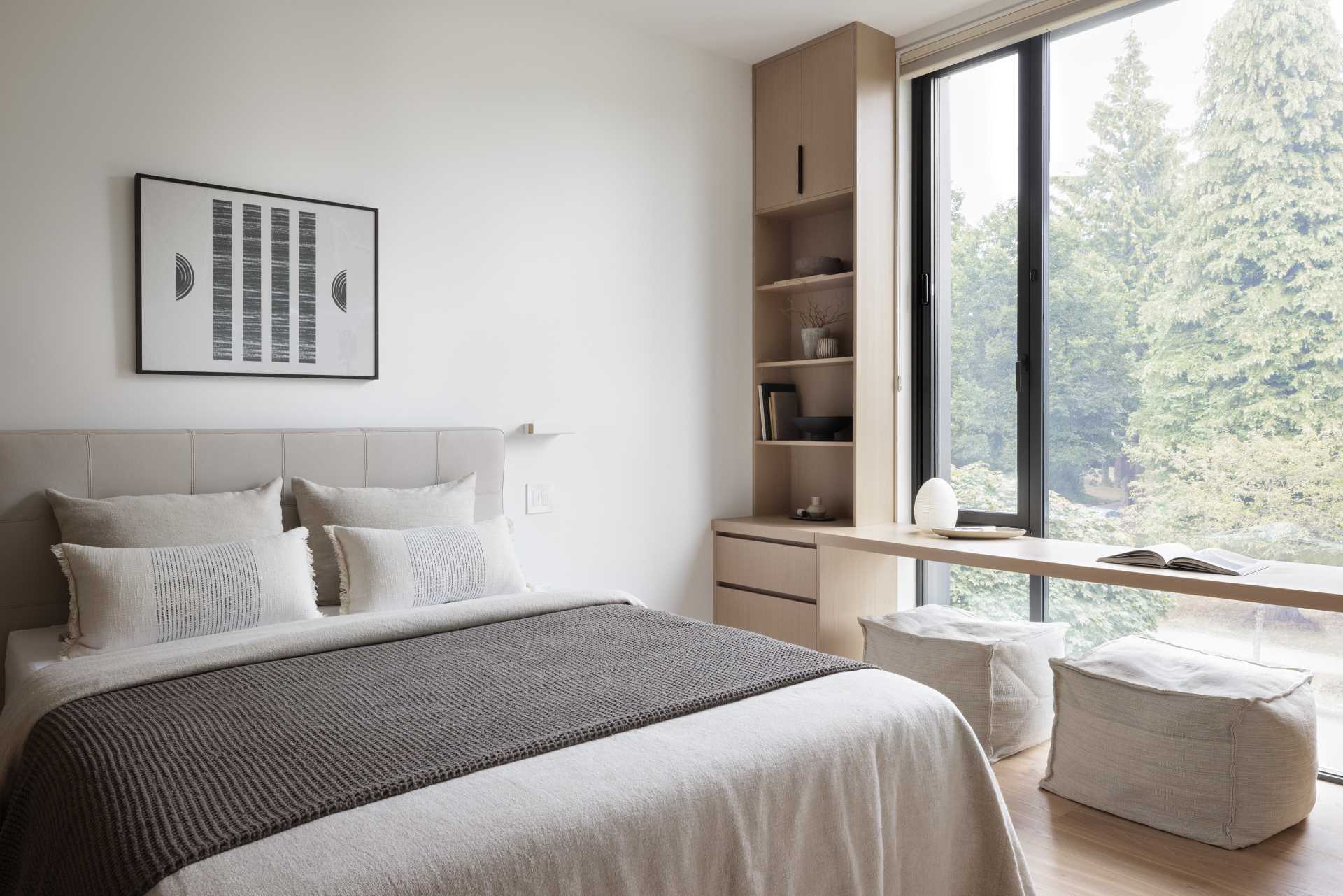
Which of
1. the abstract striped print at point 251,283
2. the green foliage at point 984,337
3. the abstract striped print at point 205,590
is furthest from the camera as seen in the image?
the green foliage at point 984,337

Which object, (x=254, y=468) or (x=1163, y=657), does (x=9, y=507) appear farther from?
(x=1163, y=657)

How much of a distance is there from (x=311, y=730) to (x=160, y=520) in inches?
43.6

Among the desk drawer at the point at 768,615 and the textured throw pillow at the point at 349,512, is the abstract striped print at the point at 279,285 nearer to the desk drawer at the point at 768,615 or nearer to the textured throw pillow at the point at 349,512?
the textured throw pillow at the point at 349,512

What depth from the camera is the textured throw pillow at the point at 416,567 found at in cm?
244

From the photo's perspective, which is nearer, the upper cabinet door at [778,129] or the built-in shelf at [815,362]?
the built-in shelf at [815,362]

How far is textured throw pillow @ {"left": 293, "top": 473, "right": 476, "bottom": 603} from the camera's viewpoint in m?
2.58

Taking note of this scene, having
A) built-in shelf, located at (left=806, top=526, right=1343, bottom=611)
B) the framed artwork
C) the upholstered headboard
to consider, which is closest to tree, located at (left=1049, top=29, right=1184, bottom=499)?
built-in shelf, located at (left=806, top=526, right=1343, bottom=611)

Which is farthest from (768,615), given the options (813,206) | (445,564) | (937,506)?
(813,206)

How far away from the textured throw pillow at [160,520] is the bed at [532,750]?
0.12 metres

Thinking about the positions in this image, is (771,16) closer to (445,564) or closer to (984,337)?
(984,337)

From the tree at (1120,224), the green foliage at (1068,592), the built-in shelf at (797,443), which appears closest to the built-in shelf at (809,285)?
the built-in shelf at (797,443)

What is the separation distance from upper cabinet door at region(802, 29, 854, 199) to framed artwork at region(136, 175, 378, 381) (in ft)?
5.88

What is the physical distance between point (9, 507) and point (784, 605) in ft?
8.41

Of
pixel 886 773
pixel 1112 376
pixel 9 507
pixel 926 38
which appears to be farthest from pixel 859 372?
pixel 9 507
